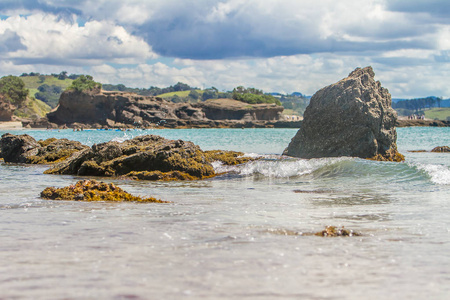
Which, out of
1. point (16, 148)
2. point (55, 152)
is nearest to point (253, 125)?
point (16, 148)

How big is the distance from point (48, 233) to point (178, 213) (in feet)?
7.95

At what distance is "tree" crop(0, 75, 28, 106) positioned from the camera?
149 meters

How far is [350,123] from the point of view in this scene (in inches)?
819

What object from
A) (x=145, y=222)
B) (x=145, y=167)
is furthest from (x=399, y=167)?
(x=145, y=222)

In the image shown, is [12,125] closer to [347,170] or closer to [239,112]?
[239,112]

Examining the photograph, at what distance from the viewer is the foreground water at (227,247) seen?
4383 millimetres

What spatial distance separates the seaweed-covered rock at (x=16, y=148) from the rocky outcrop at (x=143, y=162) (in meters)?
6.52

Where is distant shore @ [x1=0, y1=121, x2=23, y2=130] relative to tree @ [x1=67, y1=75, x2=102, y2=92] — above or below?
below

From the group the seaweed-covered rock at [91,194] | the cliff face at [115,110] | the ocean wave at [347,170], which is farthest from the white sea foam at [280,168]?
the cliff face at [115,110]

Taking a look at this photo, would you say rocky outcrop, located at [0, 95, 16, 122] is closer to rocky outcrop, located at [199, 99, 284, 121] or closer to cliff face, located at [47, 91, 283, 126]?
cliff face, located at [47, 91, 283, 126]

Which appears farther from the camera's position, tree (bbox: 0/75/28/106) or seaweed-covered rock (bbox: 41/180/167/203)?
tree (bbox: 0/75/28/106)

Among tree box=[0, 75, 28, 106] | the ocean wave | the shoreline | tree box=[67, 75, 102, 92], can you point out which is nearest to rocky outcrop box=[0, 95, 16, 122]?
the shoreline

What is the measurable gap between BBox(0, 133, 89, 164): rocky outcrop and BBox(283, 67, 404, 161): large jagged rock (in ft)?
35.0

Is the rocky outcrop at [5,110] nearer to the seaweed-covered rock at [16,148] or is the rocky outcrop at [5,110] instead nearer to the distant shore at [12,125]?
the distant shore at [12,125]
